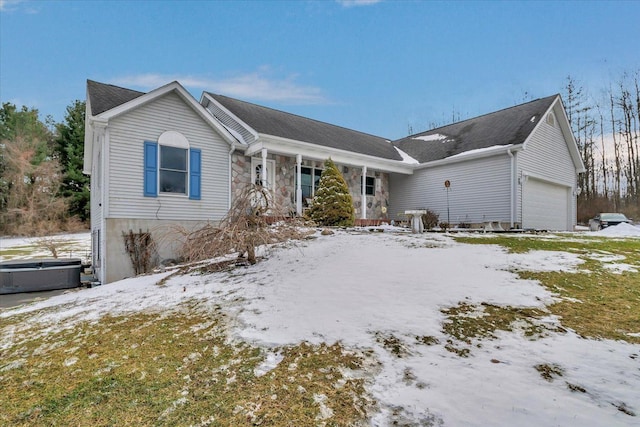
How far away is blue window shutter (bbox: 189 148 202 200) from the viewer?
9.76m

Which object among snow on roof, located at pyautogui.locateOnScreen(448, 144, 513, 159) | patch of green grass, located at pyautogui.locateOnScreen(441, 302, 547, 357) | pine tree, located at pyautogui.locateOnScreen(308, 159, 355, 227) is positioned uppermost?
snow on roof, located at pyautogui.locateOnScreen(448, 144, 513, 159)

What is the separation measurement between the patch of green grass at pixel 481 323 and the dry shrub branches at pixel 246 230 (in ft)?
12.4

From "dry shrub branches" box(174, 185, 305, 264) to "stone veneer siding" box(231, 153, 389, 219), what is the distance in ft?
6.29

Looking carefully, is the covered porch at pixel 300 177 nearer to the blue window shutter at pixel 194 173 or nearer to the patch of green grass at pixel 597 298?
the blue window shutter at pixel 194 173

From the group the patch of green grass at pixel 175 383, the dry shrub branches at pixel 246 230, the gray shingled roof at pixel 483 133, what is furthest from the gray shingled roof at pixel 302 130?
the patch of green grass at pixel 175 383

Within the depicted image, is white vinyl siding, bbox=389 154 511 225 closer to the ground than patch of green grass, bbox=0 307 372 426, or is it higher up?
higher up

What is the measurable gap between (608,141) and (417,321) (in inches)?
1352

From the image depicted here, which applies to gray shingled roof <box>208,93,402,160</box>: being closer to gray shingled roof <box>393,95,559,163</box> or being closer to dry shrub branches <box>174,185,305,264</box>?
gray shingled roof <box>393,95,559,163</box>

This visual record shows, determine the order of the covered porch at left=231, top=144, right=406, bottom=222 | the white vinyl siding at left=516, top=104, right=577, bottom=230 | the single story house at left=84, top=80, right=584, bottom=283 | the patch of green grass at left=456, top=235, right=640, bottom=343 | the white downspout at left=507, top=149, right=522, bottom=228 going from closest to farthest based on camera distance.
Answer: the patch of green grass at left=456, top=235, right=640, bottom=343 → the single story house at left=84, top=80, right=584, bottom=283 → the covered porch at left=231, top=144, right=406, bottom=222 → the white downspout at left=507, top=149, right=522, bottom=228 → the white vinyl siding at left=516, top=104, right=577, bottom=230

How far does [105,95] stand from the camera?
9.27 metres

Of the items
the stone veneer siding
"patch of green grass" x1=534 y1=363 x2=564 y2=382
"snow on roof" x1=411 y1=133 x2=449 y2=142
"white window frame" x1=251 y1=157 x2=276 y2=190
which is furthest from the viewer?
"snow on roof" x1=411 y1=133 x2=449 y2=142

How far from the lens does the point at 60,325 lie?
178 inches

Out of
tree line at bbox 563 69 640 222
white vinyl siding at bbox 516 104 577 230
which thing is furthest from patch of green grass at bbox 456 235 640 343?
tree line at bbox 563 69 640 222

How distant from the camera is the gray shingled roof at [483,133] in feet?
44.7
